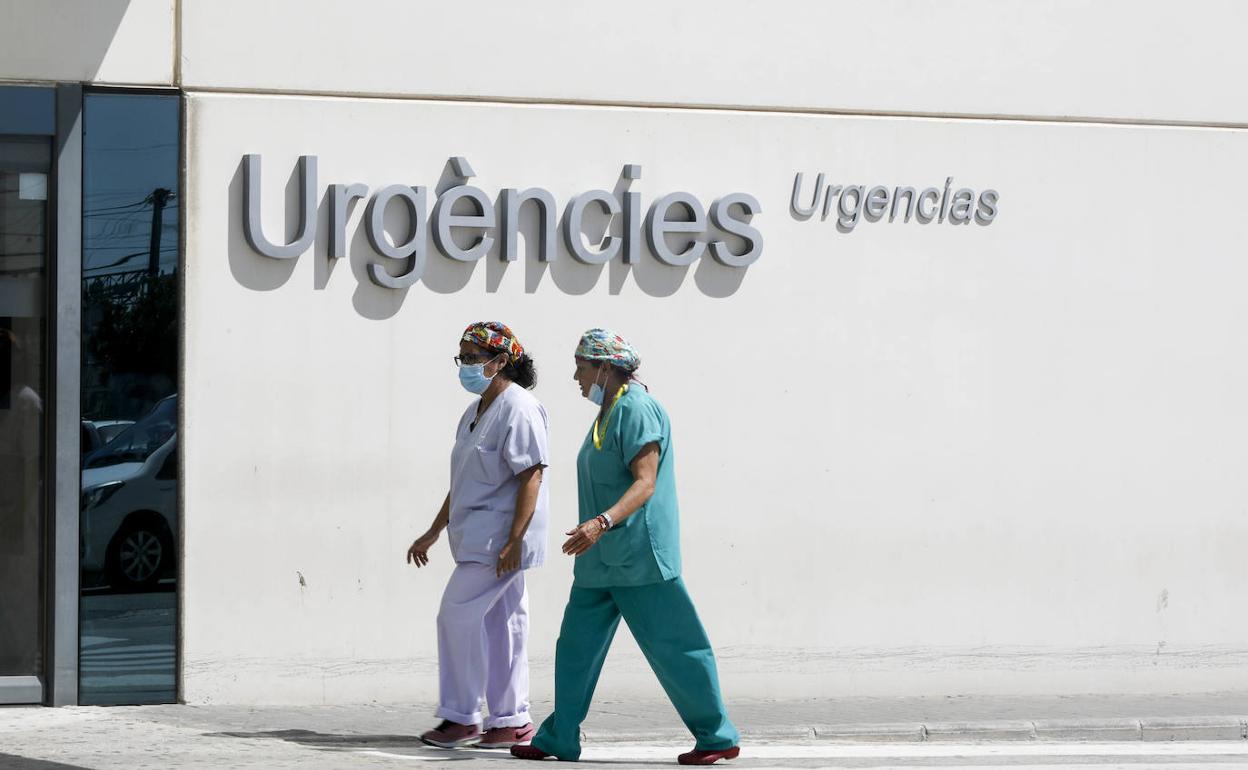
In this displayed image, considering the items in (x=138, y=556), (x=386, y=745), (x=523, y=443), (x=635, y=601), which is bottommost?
(x=386, y=745)

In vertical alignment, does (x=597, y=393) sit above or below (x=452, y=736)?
above

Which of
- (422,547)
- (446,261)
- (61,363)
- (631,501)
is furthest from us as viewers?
(446,261)

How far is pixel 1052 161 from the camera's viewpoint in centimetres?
1008

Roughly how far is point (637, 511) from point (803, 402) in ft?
7.87

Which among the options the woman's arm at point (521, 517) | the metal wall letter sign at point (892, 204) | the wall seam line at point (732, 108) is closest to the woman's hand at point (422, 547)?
the woman's arm at point (521, 517)

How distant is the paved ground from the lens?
7738mm

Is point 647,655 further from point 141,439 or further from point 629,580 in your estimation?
point 141,439

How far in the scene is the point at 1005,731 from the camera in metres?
8.93

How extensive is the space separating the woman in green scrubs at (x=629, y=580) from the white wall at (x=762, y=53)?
7.38 feet

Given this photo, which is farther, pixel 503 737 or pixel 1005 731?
pixel 1005 731

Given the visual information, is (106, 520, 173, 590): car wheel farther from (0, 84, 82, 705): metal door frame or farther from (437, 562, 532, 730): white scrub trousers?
(437, 562, 532, 730): white scrub trousers

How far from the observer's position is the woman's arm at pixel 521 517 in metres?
7.94

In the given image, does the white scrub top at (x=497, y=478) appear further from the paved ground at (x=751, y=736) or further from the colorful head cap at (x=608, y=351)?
the paved ground at (x=751, y=736)


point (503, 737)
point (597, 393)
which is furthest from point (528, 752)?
point (597, 393)
